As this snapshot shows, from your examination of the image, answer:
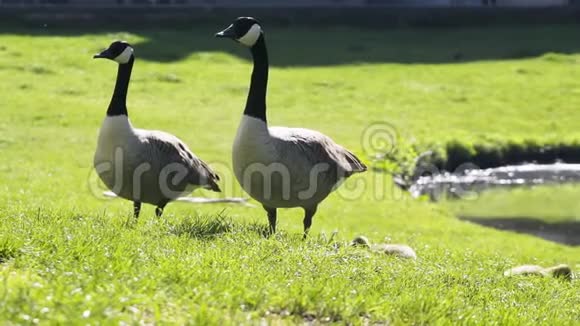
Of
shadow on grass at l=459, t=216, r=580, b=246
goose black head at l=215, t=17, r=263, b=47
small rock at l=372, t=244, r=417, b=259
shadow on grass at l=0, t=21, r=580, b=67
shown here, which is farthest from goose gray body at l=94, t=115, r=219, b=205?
shadow on grass at l=0, t=21, r=580, b=67

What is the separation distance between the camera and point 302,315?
820 cm

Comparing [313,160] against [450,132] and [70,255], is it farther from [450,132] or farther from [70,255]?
[450,132]

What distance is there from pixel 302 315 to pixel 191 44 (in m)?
39.8

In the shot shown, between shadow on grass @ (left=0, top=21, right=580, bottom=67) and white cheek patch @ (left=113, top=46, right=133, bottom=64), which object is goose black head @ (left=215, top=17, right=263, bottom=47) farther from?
shadow on grass @ (left=0, top=21, right=580, bottom=67)

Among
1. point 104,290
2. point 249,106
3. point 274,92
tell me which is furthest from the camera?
point 274,92

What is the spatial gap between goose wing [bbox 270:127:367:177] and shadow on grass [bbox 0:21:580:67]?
3006 cm

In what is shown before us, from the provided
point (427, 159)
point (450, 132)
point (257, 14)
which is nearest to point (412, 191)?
point (427, 159)

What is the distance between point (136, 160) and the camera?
1374 centimetres

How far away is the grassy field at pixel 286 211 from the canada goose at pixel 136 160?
0.54 meters

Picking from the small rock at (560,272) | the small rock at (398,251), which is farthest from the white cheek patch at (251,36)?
the small rock at (560,272)

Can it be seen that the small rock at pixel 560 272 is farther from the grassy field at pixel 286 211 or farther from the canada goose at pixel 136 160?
the canada goose at pixel 136 160

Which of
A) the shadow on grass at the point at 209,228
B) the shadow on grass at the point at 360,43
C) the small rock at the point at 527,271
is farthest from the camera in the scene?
the shadow on grass at the point at 360,43

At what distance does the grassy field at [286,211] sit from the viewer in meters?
8.25

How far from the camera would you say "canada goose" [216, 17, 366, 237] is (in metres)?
12.8
